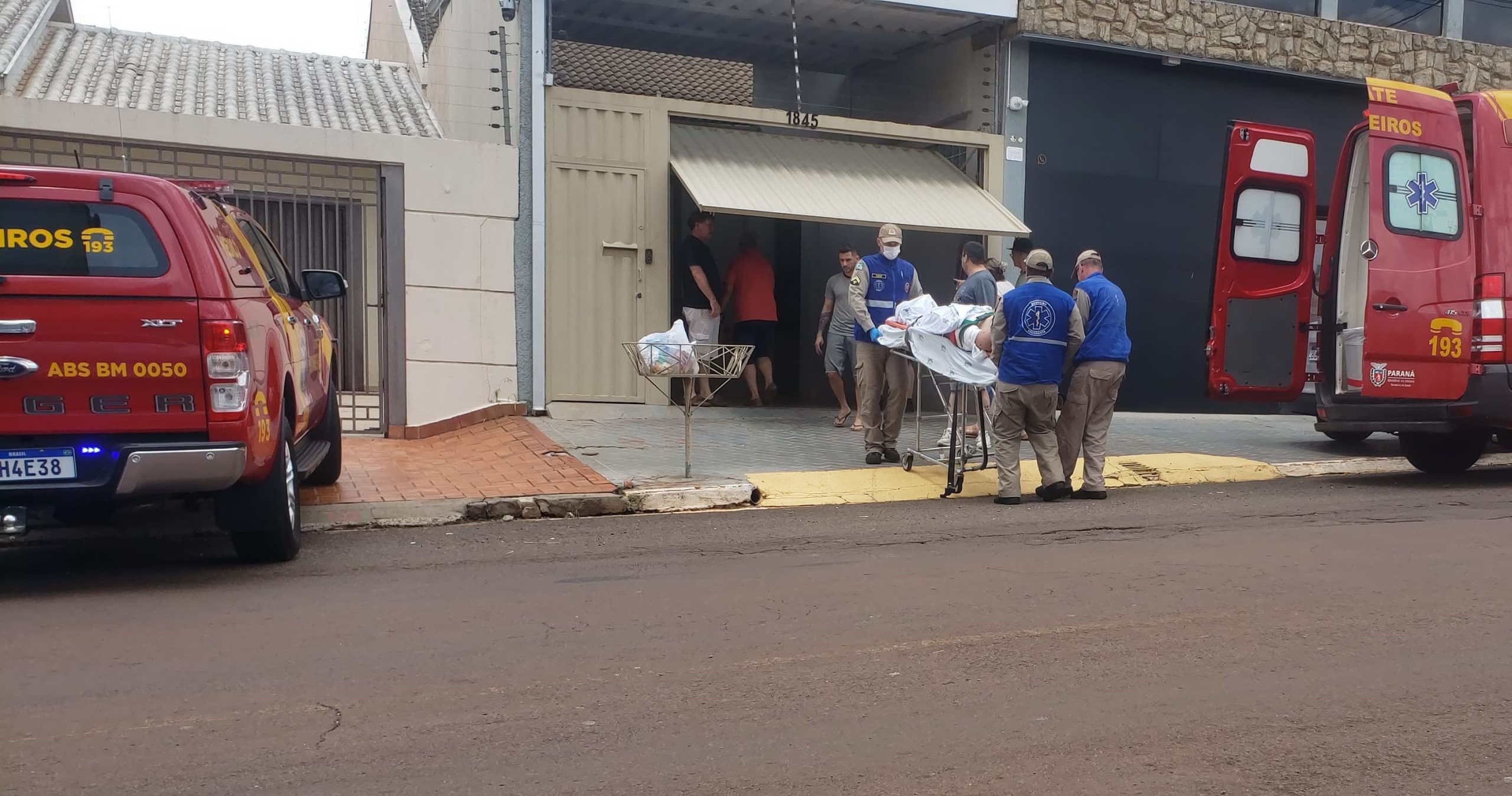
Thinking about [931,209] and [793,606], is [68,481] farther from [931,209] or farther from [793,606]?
[931,209]

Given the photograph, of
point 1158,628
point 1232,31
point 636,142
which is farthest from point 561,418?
point 1232,31

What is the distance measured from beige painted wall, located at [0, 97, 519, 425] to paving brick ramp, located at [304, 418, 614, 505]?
0.45m

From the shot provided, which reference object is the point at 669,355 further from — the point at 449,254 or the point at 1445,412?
the point at 1445,412

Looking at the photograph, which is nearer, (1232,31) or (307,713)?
(307,713)

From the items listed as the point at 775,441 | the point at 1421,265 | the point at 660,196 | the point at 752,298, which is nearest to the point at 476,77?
the point at 660,196

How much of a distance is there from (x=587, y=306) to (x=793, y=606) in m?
7.04

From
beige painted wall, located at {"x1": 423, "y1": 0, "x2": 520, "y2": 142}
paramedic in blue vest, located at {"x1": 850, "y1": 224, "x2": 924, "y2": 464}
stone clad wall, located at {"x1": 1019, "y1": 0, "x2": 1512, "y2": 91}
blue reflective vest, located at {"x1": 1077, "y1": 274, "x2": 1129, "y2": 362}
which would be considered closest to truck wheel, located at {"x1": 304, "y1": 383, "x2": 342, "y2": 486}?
beige painted wall, located at {"x1": 423, "y1": 0, "x2": 520, "y2": 142}

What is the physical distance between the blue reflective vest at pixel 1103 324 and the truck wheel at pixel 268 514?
5.14 metres

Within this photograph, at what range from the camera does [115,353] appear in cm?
559

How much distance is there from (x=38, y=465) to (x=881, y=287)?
6.12 m

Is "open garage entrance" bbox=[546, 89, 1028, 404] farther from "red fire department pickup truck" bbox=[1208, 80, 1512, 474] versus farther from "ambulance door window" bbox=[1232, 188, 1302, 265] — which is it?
"red fire department pickup truck" bbox=[1208, 80, 1512, 474]

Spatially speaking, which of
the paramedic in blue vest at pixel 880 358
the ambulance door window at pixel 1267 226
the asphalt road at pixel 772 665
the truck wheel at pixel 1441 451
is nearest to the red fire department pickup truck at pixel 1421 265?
the truck wheel at pixel 1441 451

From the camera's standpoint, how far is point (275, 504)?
612 centimetres

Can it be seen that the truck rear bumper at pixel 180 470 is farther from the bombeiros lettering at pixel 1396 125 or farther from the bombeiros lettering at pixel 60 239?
the bombeiros lettering at pixel 1396 125
